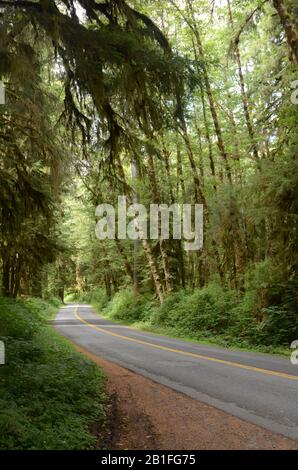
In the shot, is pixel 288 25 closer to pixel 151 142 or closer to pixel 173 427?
pixel 151 142

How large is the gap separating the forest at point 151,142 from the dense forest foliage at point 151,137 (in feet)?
0.11

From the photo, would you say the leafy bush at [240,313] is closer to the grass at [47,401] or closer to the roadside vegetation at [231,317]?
the roadside vegetation at [231,317]

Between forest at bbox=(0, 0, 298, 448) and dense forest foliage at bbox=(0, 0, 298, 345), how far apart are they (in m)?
0.03

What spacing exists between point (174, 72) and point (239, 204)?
35.3ft

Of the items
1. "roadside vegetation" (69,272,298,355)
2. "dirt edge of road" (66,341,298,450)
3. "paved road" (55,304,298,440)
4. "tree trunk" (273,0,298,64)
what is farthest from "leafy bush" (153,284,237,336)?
"dirt edge of road" (66,341,298,450)

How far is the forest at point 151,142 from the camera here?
6.68 meters

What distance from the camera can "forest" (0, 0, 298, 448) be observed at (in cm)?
668

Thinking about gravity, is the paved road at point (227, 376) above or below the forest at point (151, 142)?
below

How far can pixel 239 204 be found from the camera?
16.9m

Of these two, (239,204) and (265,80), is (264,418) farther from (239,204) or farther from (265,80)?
(265,80)

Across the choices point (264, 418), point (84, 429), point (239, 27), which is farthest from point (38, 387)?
point (239, 27)

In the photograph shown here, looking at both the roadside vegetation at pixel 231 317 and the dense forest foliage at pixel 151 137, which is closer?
the dense forest foliage at pixel 151 137

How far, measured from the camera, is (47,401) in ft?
20.2

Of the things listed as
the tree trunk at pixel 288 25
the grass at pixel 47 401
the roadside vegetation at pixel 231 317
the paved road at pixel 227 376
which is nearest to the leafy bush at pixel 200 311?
the roadside vegetation at pixel 231 317
